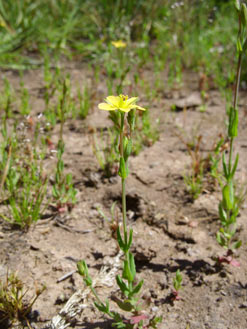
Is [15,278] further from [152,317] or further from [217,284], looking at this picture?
[217,284]

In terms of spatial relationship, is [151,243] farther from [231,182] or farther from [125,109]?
[125,109]

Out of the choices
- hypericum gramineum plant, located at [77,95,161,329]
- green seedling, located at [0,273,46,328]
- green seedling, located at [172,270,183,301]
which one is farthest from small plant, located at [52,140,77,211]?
green seedling, located at [172,270,183,301]

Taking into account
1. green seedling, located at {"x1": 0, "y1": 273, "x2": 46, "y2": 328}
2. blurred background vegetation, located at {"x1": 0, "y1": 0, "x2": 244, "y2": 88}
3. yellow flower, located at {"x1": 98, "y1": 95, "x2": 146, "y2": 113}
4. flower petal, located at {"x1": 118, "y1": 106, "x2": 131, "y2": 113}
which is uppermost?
blurred background vegetation, located at {"x1": 0, "y1": 0, "x2": 244, "y2": 88}

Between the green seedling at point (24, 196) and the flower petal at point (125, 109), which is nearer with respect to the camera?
the flower petal at point (125, 109)

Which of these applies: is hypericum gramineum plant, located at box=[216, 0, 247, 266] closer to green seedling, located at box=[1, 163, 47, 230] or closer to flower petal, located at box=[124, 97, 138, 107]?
flower petal, located at box=[124, 97, 138, 107]

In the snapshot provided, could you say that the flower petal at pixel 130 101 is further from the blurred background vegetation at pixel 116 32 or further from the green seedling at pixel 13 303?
the blurred background vegetation at pixel 116 32

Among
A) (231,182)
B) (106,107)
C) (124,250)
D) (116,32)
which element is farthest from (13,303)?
(116,32)

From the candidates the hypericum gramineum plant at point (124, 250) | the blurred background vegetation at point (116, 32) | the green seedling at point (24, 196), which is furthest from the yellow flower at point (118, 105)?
the blurred background vegetation at point (116, 32)
